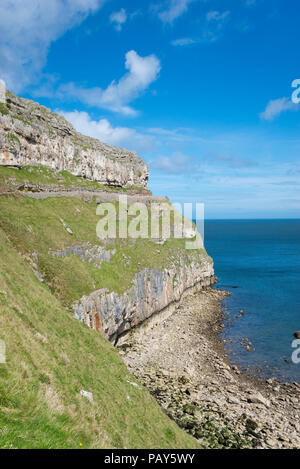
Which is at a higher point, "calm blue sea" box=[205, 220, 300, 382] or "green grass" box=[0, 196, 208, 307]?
"green grass" box=[0, 196, 208, 307]

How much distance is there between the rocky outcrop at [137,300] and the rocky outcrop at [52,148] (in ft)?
118

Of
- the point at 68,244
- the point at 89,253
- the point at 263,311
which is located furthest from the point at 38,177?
the point at 263,311

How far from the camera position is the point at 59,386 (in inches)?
511

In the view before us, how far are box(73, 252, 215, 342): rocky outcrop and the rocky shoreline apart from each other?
3.00 m

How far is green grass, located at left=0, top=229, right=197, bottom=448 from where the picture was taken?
9.73 m

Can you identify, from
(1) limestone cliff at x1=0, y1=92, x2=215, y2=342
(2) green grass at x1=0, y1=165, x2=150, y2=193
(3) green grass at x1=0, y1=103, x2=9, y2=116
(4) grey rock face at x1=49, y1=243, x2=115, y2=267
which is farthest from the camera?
(3) green grass at x1=0, y1=103, x2=9, y2=116

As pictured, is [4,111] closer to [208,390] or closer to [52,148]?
[52,148]

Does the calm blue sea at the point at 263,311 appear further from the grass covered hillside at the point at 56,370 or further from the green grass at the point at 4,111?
the green grass at the point at 4,111

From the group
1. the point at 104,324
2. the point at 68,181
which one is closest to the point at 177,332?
the point at 104,324

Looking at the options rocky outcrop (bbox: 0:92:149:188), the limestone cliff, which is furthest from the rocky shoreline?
rocky outcrop (bbox: 0:92:149:188)

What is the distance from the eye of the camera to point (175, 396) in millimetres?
29188

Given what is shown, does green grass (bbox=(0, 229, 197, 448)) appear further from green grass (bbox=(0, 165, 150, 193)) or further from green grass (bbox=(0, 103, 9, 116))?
green grass (bbox=(0, 103, 9, 116))
